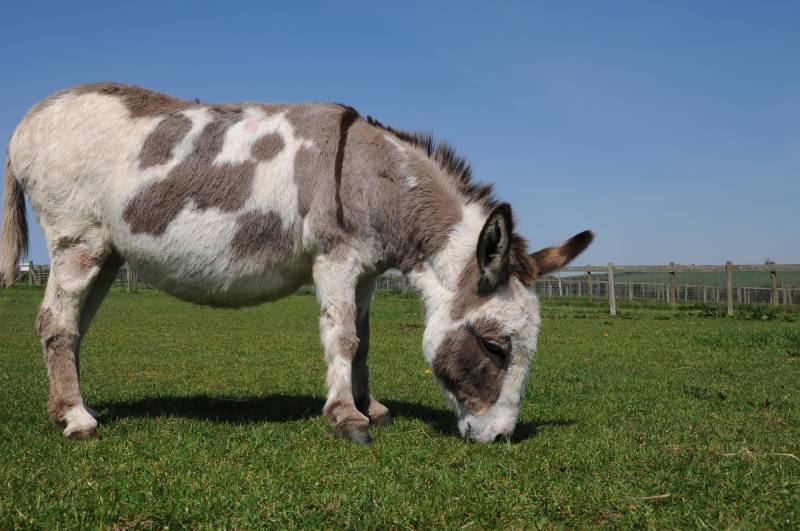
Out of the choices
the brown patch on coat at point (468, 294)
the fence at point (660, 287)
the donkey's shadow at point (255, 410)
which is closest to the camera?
the brown patch on coat at point (468, 294)

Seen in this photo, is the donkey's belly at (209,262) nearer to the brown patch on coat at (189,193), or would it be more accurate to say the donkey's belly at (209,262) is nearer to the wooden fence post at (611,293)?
the brown patch on coat at (189,193)

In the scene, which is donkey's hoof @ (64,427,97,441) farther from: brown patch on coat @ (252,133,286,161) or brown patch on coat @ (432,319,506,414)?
brown patch on coat @ (432,319,506,414)

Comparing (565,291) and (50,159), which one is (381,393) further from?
(565,291)

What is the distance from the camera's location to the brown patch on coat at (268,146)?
542 cm

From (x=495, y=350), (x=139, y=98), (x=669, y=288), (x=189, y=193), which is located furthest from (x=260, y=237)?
(x=669, y=288)

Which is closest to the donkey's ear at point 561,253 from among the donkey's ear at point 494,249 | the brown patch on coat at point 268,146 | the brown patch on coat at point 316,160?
the donkey's ear at point 494,249

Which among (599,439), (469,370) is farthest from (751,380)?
(469,370)

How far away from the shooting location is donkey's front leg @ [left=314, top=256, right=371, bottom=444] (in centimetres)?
505

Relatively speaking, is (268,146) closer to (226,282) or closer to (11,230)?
(226,282)

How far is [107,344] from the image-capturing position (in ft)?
39.7

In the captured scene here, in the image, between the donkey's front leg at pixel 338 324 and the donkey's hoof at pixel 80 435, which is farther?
the donkey's front leg at pixel 338 324

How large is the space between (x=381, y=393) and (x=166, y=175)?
11.6ft

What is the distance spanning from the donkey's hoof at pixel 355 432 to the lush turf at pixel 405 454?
13 centimetres

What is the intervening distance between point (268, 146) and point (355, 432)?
2.53m
